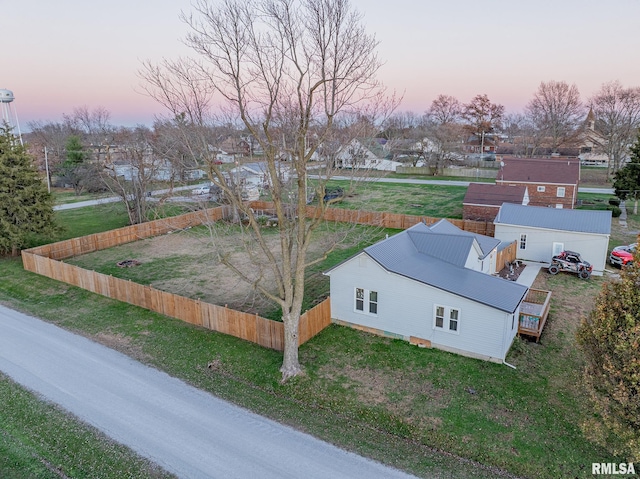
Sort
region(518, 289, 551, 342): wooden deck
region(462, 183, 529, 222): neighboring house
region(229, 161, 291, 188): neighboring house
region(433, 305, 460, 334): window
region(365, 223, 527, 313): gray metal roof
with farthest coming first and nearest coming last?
region(462, 183, 529, 222): neighboring house → region(518, 289, 551, 342): wooden deck → region(433, 305, 460, 334): window → region(365, 223, 527, 313): gray metal roof → region(229, 161, 291, 188): neighboring house

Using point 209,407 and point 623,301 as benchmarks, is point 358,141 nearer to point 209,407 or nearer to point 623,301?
point 623,301

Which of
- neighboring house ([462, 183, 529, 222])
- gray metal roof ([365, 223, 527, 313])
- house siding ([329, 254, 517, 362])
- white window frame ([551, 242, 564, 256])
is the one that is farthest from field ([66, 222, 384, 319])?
white window frame ([551, 242, 564, 256])

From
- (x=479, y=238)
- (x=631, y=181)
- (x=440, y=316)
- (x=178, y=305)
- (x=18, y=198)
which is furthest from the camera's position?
(x=631, y=181)

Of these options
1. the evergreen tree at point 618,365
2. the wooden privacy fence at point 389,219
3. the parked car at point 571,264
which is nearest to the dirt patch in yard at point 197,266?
the wooden privacy fence at point 389,219

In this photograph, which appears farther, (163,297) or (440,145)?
(440,145)

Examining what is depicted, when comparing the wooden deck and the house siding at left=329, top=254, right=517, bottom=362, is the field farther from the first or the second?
the wooden deck

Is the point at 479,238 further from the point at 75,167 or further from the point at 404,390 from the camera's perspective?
the point at 75,167

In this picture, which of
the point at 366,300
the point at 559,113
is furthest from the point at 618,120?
the point at 366,300
